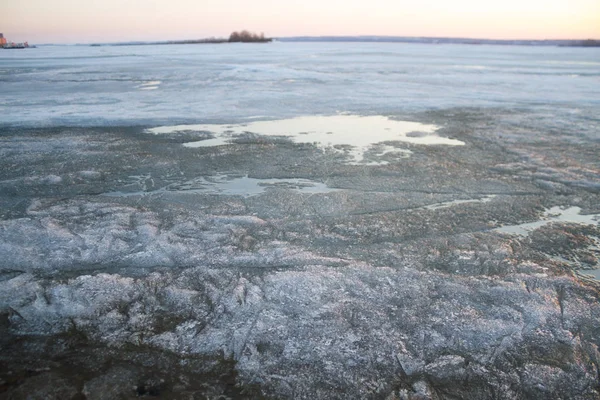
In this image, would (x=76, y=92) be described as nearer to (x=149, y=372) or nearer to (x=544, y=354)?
(x=149, y=372)

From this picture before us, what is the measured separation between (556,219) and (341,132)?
3840 millimetres

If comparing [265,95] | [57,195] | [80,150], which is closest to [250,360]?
[57,195]

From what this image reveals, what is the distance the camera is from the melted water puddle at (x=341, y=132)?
617 cm

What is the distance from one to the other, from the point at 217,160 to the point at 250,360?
3637 millimetres

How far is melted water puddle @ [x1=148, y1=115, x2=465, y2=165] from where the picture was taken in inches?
243

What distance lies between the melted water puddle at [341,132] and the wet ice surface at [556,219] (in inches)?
76.8

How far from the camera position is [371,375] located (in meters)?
2.01

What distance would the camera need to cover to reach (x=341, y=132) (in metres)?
7.06

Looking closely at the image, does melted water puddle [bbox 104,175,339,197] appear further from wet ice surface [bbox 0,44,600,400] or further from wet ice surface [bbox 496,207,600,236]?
wet ice surface [bbox 496,207,600,236]

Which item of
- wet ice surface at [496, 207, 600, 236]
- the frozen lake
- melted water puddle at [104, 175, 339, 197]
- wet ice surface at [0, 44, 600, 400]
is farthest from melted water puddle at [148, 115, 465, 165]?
wet ice surface at [496, 207, 600, 236]

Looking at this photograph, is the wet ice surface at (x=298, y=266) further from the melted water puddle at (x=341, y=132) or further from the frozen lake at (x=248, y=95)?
the frozen lake at (x=248, y=95)

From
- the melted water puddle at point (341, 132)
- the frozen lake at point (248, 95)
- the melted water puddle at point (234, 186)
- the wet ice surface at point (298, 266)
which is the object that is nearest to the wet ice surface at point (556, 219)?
the wet ice surface at point (298, 266)

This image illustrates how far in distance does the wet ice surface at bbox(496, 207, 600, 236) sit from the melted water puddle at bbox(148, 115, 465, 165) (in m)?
1.95

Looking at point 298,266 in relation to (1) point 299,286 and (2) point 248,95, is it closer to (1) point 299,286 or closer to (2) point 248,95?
(1) point 299,286
